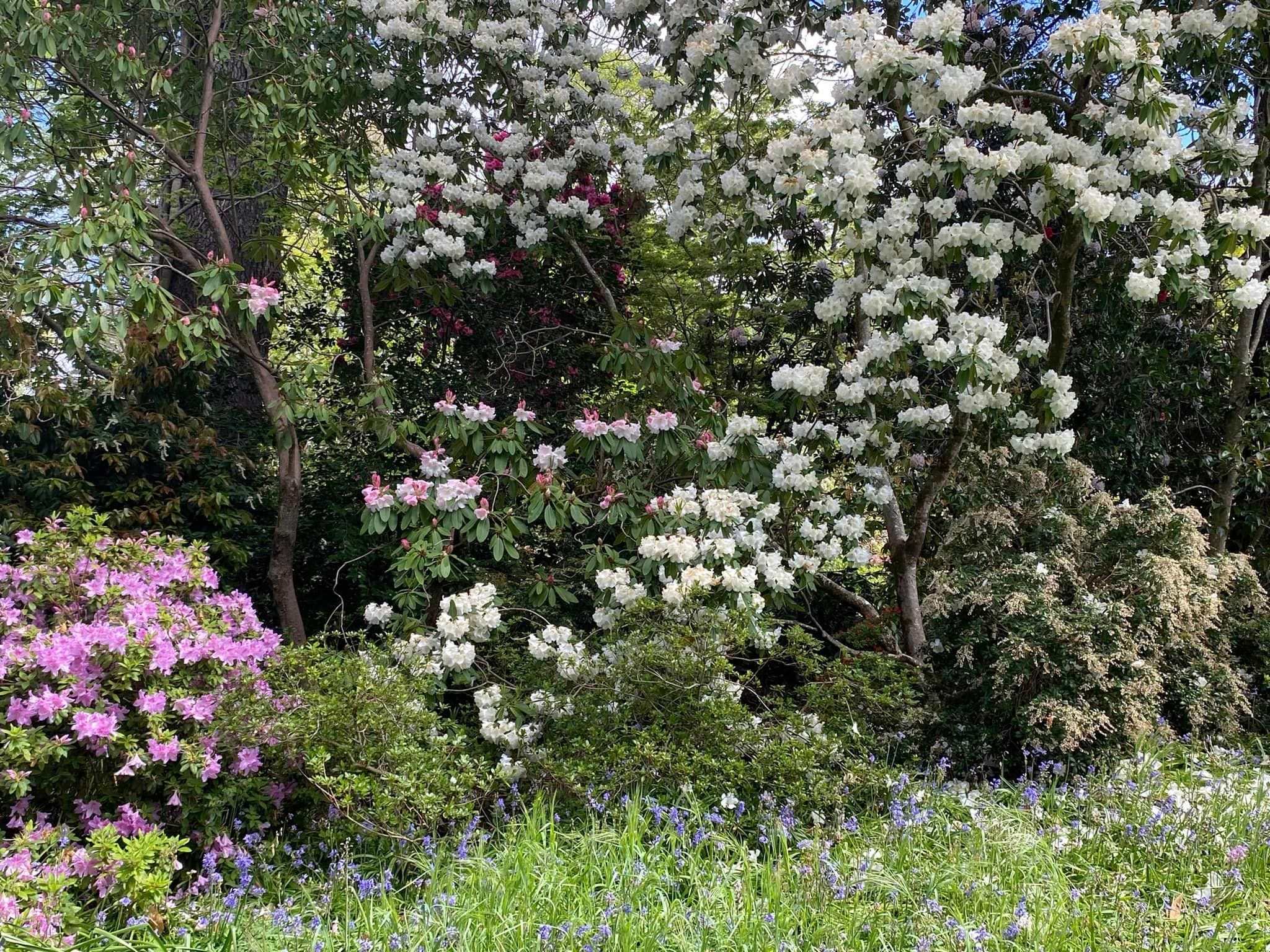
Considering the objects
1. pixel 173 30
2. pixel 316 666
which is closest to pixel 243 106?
pixel 173 30

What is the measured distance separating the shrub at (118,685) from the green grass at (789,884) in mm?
315

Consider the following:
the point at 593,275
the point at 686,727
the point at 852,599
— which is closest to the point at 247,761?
the point at 686,727

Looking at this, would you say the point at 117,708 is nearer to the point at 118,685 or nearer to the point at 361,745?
the point at 118,685

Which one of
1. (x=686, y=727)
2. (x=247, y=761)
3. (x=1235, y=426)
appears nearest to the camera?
(x=247, y=761)

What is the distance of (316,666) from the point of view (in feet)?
10.2

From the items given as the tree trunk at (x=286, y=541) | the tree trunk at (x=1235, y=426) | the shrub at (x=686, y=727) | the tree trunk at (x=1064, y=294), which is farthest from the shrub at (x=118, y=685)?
the tree trunk at (x=1235, y=426)

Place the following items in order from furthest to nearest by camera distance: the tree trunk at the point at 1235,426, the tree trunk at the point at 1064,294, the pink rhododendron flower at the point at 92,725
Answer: the tree trunk at the point at 1235,426 → the tree trunk at the point at 1064,294 → the pink rhododendron flower at the point at 92,725

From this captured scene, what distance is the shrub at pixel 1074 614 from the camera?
11.8 feet

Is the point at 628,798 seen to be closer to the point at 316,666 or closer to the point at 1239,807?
the point at 316,666

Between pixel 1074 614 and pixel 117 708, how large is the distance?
3264 millimetres

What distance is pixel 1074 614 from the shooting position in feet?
12.1

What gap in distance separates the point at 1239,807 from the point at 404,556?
9.70 feet

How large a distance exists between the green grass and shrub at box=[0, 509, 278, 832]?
315 millimetres

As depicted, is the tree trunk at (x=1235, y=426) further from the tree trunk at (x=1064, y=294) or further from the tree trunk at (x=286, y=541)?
the tree trunk at (x=286, y=541)
